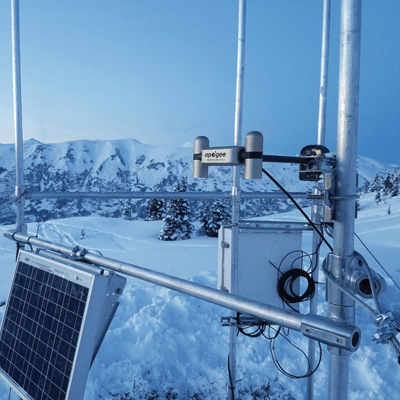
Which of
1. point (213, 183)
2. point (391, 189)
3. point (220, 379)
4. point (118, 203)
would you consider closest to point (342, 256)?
point (220, 379)

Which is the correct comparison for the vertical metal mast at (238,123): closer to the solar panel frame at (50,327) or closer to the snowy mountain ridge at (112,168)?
the solar panel frame at (50,327)

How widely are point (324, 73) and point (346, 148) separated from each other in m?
2.13

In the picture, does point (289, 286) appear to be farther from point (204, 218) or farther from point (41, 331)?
point (204, 218)

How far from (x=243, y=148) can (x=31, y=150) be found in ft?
465

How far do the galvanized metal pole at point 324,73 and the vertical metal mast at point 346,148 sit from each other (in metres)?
1.76

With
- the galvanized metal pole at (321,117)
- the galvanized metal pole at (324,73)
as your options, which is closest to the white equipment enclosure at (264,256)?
A: the galvanized metal pole at (321,117)

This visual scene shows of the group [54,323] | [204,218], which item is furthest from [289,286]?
[204,218]

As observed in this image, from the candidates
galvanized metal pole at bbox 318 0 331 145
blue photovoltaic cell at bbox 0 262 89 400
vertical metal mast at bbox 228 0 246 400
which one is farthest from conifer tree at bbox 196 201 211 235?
blue photovoltaic cell at bbox 0 262 89 400

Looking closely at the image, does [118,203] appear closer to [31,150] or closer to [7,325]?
[31,150]

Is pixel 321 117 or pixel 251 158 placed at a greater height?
pixel 321 117

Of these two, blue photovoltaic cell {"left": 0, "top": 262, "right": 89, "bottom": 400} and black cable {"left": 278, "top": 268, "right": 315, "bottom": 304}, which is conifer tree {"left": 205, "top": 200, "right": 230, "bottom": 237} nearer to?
black cable {"left": 278, "top": 268, "right": 315, "bottom": 304}

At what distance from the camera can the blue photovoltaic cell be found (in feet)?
4.67

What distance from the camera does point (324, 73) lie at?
316 centimetres

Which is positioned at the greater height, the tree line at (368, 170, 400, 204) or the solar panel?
the solar panel
